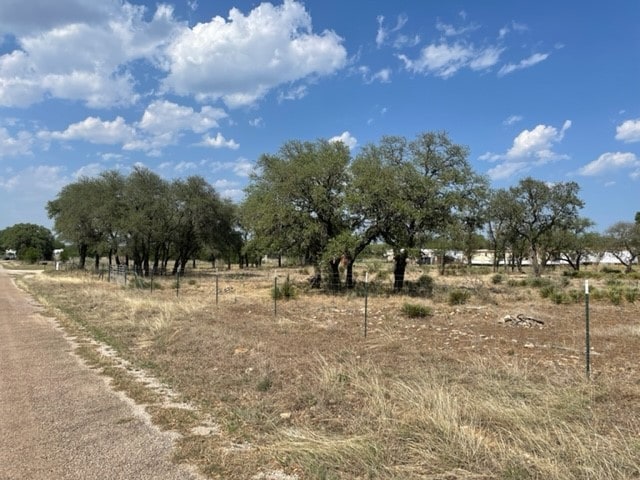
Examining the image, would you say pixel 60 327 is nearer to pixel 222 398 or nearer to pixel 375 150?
pixel 222 398

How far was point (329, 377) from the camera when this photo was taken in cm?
730

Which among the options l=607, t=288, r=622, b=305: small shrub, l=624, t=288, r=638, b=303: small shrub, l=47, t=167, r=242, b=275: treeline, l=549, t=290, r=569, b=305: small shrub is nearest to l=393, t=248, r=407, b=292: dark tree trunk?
l=549, t=290, r=569, b=305: small shrub

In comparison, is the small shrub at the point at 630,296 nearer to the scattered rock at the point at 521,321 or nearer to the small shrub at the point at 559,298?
the small shrub at the point at 559,298

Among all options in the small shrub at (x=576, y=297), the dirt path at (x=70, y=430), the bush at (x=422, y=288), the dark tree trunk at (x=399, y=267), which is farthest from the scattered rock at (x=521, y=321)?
the dark tree trunk at (x=399, y=267)

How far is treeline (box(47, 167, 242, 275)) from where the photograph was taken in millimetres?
44344

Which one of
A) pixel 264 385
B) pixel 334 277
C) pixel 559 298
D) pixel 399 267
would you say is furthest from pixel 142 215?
pixel 264 385

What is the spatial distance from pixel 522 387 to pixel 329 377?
105 inches

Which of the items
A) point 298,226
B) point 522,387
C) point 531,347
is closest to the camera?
point 522,387

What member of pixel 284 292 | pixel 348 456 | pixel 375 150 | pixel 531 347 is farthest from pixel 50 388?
pixel 375 150

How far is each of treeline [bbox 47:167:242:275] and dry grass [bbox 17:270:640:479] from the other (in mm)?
31961

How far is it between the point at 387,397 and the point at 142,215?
40.7m

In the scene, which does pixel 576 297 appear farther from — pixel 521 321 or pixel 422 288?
pixel 521 321

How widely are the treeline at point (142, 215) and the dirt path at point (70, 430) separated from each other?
36710 mm

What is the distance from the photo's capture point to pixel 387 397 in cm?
648
